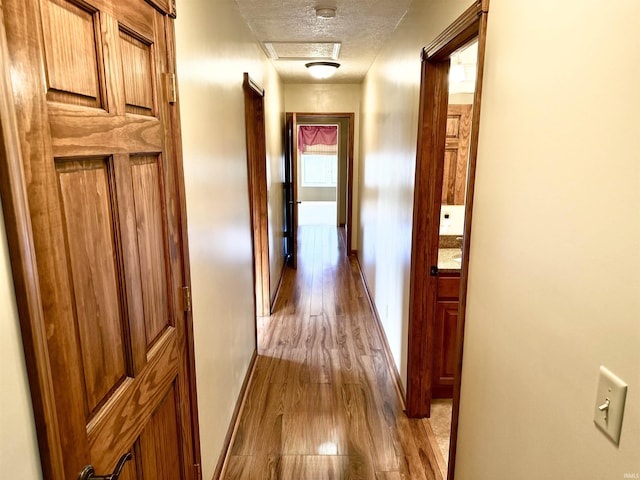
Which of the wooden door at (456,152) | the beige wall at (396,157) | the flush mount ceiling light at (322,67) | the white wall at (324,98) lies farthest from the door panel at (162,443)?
the white wall at (324,98)

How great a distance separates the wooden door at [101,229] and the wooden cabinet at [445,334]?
5.15 feet

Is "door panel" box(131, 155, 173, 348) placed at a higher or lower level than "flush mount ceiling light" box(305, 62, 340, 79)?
lower

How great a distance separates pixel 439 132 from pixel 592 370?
1611 mm

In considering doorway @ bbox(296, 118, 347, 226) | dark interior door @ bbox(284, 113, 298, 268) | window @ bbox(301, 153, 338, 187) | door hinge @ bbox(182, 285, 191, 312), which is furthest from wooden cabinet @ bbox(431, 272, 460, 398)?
window @ bbox(301, 153, 338, 187)

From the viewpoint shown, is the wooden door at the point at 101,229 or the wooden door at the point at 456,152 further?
the wooden door at the point at 456,152

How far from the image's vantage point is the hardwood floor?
2170 millimetres

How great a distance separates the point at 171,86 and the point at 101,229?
650mm

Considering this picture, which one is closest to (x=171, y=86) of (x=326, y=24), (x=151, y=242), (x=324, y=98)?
(x=151, y=242)

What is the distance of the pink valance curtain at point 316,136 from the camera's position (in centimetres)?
1152

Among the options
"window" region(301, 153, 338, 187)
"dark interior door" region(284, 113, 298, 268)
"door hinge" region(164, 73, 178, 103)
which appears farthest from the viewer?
"window" region(301, 153, 338, 187)

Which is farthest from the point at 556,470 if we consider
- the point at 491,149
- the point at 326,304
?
the point at 326,304

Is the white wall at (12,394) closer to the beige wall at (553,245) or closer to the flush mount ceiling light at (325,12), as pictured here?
the beige wall at (553,245)

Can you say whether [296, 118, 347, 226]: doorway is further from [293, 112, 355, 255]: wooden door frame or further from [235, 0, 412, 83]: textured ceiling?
[235, 0, 412, 83]: textured ceiling

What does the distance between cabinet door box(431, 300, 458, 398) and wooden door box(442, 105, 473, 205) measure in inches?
40.5
